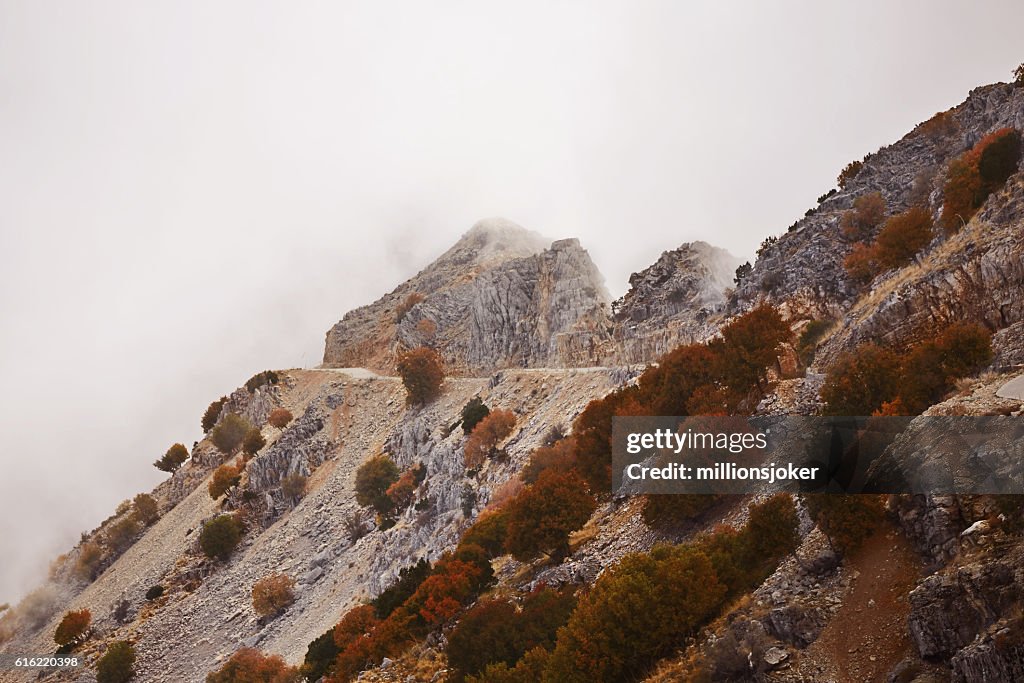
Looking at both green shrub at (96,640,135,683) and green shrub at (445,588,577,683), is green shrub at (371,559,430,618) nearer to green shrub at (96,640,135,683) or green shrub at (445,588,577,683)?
green shrub at (445,588,577,683)

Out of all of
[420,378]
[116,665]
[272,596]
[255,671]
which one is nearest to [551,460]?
[255,671]

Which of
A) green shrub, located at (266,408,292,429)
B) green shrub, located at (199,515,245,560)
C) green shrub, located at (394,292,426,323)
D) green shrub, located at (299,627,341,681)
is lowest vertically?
green shrub, located at (299,627,341,681)

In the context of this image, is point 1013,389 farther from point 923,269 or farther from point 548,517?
point 548,517

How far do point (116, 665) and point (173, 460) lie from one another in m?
50.0

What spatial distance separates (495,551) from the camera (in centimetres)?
3497

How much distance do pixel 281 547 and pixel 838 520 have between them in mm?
52932

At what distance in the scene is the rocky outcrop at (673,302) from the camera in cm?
5644

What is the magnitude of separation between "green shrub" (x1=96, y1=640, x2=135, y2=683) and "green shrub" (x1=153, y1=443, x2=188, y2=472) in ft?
157

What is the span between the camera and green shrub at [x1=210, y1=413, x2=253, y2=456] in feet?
291

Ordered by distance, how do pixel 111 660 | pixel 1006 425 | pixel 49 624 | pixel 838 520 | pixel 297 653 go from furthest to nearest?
pixel 49 624 < pixel 111 660 < pixel 297 653 < pixel 838 520 < pixel 1006 425

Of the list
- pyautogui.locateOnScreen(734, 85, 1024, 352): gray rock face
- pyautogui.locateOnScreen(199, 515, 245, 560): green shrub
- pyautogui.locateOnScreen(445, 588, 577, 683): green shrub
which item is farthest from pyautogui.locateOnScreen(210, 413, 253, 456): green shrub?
pyautogui.locateOnScreen(445, 588, 577, 683): green shrub

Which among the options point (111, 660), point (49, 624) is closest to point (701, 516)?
point (111, 660)

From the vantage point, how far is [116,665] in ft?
164

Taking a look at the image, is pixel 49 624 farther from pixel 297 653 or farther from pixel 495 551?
pixel 495 551
